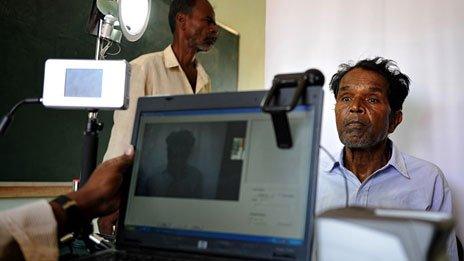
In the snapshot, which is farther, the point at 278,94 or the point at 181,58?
the point at 181,58

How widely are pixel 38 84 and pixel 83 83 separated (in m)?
0.90

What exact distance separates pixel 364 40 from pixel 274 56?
43 cm

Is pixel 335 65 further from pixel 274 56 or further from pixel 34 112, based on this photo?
pixel 34 112

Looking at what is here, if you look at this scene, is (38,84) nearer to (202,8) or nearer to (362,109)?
(202,8)

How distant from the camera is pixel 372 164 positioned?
1.41 meters

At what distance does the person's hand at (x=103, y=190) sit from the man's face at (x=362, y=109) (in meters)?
0.81

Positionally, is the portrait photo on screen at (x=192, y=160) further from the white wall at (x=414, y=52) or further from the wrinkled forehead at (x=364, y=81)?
the white wall at (x=414, y=52)

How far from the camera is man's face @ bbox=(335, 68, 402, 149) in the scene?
1.36 metres

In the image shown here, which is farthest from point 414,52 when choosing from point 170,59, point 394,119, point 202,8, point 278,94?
point 278,94

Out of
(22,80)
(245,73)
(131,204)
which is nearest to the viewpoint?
(131,204)

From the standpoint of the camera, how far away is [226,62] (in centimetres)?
266

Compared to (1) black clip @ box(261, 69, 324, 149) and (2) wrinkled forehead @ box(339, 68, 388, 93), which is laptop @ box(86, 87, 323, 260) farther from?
(2) wrinkled forehead @ box(339, 68, 388, 93)

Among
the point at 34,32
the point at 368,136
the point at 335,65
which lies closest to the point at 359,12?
the point at 335,65

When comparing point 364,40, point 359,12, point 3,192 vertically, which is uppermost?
point 359,12
